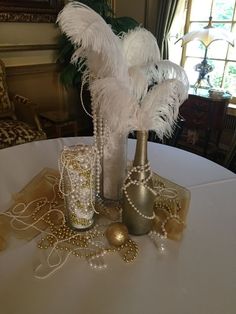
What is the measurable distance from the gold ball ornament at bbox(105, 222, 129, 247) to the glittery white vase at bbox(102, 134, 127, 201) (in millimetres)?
146

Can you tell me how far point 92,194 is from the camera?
74 centimetres

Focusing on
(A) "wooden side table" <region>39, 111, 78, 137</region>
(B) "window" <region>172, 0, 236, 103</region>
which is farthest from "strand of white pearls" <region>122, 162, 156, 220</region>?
(B) "window" <region>172, 0, 236, 103</region>

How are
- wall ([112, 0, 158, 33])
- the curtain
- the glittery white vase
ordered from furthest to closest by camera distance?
wall ([112, 0, 158, 33]), the curtain, the glittery white vase

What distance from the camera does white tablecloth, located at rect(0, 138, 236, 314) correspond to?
1.81ft

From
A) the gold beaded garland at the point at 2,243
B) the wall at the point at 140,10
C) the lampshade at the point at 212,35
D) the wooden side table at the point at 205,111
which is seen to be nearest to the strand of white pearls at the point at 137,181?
the gold beaded garland at the point at 2,243

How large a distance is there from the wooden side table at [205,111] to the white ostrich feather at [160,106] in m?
1.85

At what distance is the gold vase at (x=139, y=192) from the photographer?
67cm

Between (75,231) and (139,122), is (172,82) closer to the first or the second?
(139,122)

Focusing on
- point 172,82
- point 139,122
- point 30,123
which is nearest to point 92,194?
point 139,122

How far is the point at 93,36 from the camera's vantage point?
0.59 m

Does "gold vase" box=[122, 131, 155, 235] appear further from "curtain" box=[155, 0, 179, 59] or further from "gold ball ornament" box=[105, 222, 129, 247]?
"curtain" box=[155, 0, 179, 59]

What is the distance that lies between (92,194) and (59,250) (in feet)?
0.54

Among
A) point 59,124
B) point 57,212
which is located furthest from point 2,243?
point 59,124

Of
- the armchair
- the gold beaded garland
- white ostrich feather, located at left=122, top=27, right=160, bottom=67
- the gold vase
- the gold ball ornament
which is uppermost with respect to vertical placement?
white ostrich feather, located at left=122, top=27, right=160, bottom=67
